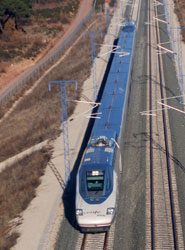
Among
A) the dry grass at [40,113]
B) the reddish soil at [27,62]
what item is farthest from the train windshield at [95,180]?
the reddish soil at [27,62]

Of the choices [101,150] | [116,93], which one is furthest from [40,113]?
[101,150]

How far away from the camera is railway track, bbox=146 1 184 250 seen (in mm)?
21562

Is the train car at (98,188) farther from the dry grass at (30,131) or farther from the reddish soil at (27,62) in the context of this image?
the reddish soil at (27,62)

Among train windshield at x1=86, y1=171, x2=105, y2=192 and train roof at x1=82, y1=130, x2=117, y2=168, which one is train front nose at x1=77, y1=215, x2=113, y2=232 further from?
train roof at x1=82, y1=130, x2=117, y2=168

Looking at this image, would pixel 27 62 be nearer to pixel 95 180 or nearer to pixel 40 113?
pixel 40 113

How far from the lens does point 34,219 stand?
24234 millimetres

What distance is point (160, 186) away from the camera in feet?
86.6

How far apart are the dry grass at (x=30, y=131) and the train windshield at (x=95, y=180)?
209 inches

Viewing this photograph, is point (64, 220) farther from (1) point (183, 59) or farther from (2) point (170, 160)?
(1) point (183, 59)

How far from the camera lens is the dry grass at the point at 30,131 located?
25.7 meters

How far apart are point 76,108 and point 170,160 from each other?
14.8 metres

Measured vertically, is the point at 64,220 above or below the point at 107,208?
below

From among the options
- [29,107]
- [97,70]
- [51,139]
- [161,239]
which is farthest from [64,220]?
[97,70]

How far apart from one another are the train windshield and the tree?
58883mm
